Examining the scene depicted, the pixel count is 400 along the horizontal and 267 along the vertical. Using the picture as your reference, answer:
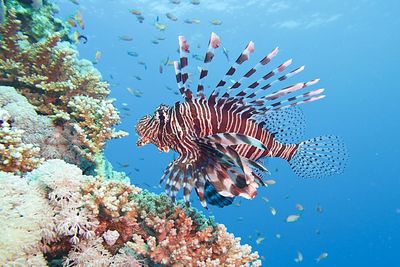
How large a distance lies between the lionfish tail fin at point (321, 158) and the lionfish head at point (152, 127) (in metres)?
1.59

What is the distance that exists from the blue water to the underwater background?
0.18 metres

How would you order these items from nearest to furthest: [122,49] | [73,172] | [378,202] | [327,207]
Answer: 1. [73,172]
2. [122,49]
3. [327,207]
4. [378,202]

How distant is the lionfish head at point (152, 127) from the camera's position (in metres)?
2.96

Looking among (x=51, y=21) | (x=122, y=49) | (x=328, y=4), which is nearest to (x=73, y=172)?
(x=51, y=21)

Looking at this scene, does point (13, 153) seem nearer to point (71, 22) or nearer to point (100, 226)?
point (100, 226)

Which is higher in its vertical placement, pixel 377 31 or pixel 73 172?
pixel 377 31

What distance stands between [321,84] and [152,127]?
57.8 metres

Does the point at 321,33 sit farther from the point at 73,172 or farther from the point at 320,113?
the point at 73,172

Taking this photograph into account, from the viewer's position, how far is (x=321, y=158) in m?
3.85

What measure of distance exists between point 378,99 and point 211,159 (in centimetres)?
7152

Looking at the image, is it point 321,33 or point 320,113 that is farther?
point 320,113

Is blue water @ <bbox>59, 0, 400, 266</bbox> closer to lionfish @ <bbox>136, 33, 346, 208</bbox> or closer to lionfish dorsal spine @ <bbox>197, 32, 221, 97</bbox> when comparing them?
lionfish @ <bbox>136, 33, 346, 208</bbox>

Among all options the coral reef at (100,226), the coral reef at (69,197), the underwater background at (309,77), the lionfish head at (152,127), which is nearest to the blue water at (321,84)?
the underwater background at (309,77)

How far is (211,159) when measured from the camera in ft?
8.64
